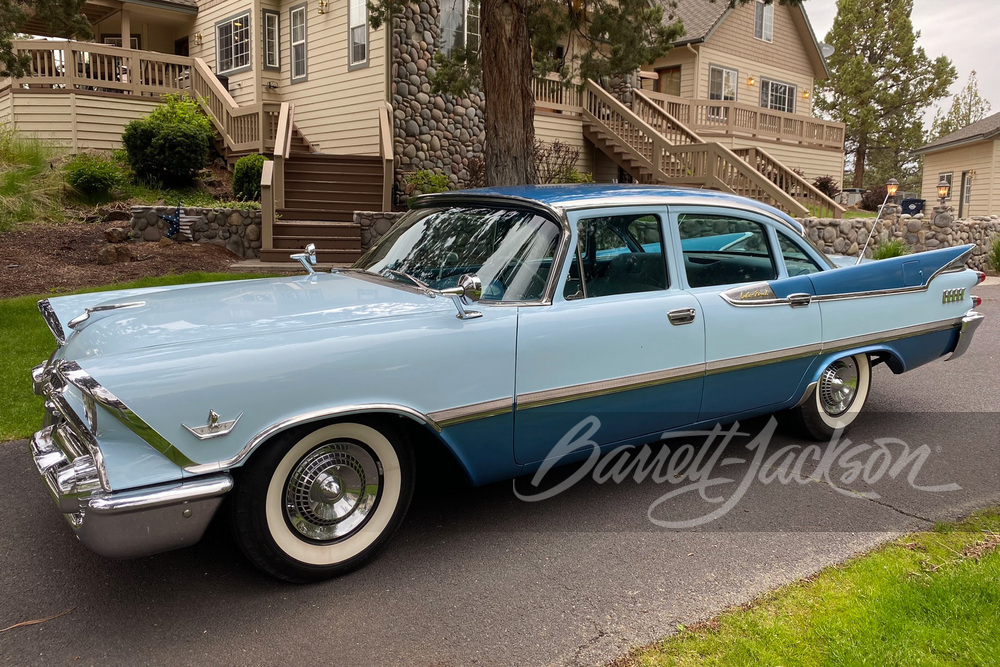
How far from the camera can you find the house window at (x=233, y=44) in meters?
19.0

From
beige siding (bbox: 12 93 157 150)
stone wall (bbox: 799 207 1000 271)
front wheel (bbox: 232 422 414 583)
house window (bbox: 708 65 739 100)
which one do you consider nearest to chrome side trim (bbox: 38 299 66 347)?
front wheel (bbox: 232 422 414 583)

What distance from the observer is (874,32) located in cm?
4131

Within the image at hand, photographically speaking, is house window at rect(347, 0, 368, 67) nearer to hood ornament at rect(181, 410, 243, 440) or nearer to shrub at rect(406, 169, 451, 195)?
shrub at rect(406, 169, 451, 195)

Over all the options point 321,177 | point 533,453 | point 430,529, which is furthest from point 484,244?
point 321,177

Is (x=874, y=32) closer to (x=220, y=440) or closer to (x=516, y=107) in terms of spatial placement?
(x=516, y=107)

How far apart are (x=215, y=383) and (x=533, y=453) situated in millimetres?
1497

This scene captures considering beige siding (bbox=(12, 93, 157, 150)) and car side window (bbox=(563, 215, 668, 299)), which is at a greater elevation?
beige siding (bbox=(12, 93, 157, 150))

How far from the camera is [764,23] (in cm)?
2764

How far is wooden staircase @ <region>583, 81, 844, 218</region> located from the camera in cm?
1630

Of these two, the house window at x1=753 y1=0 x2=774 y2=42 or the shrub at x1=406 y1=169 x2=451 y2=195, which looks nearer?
the shrub at x1=406 y1=169 x2=451 y2=195

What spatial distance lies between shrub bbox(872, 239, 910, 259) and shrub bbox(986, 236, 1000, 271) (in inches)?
75.1

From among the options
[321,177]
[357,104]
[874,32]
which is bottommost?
[321,177]


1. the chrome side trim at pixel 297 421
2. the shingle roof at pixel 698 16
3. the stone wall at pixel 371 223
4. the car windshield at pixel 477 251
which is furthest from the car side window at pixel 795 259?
the shingle roof at pixel 698 16

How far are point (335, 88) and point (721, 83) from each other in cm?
1484
